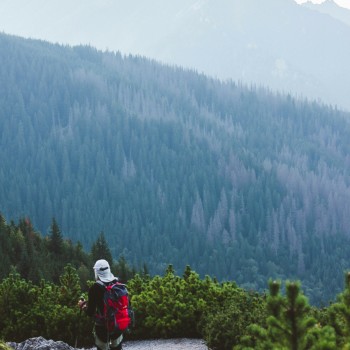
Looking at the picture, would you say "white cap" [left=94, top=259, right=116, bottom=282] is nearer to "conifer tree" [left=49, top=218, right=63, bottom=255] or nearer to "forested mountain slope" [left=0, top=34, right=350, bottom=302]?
"conifer tree" [left=49, top=218, right=63, bottom=255]

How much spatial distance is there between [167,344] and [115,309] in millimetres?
6548

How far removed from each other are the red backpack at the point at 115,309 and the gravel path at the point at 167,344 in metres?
5.64

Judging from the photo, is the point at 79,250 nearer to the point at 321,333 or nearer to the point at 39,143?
the point at 321,333

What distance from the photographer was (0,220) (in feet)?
177

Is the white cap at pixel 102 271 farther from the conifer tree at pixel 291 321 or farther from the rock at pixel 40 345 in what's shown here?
the rock at pixel 40 345

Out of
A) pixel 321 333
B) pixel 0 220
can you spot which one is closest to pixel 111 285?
pixel 321 333

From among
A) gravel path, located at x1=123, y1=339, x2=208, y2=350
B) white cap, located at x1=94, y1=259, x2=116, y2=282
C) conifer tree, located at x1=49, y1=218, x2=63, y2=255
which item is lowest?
gravel path, located at x1=123, y1=339, x2=208, y2=350

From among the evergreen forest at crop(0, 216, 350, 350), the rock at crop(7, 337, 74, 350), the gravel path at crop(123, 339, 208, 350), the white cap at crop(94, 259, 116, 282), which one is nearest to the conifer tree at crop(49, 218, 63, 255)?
the evergreen forest at crop(0, 216, 350, 350)

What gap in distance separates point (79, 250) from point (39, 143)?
12103cm

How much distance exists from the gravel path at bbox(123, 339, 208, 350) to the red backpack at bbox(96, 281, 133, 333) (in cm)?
564

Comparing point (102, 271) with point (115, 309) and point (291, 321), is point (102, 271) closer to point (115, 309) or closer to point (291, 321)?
point (115, 309)

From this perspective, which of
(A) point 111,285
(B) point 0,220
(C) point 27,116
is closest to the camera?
(A) point 111,285

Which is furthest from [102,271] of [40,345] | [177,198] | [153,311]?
[177,198]

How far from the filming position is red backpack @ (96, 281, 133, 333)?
1084cm
